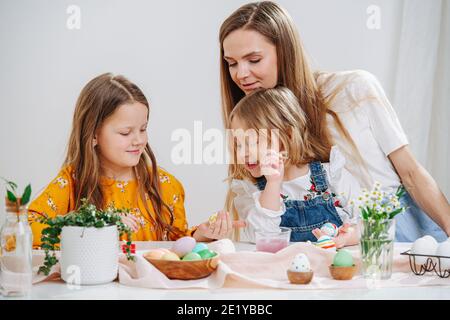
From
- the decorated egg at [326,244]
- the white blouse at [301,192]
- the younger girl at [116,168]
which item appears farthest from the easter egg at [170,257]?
the younger girl at [116,168]

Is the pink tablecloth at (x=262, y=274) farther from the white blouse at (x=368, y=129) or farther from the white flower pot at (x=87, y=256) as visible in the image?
the white blouse at (x=368, y=129)

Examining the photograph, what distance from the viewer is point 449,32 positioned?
129 inches

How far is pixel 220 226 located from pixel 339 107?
2.15 feet

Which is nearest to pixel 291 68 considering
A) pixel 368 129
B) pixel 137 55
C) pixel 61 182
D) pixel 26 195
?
pixel 368 129

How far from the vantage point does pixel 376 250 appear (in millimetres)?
1365

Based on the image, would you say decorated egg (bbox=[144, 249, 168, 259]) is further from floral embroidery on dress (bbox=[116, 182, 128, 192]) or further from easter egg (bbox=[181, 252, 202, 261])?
floral embroidery on dress (bbox=[116, 182, 128, 192])

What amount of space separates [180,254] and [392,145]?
3.22ft

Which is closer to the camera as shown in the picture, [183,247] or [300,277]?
[300,277]

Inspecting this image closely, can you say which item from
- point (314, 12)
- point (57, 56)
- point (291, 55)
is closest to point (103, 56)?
point (57, 56)

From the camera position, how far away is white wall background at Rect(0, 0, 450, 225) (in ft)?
11.3

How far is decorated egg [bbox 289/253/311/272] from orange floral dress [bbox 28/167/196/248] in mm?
911

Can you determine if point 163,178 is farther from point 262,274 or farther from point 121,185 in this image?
point 262,274

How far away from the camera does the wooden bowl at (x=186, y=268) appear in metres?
1.33

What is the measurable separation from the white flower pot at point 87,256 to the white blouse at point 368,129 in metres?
1.07
